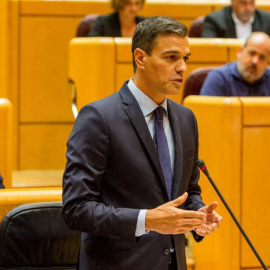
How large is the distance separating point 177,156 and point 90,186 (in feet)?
0.38

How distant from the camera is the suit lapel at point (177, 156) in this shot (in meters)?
0.77

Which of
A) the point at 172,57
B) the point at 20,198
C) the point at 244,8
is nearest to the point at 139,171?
the point at 172,57

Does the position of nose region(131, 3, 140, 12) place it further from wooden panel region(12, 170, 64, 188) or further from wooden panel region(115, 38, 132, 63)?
wooden panel region(12, 170, 64, 188)

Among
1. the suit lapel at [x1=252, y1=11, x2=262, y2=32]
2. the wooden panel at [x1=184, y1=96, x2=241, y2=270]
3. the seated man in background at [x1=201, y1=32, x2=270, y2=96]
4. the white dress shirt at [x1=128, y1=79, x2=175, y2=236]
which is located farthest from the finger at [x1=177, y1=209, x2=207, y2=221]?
the suit lapel at [x1=252, y1=11, x2=262, y2=32]

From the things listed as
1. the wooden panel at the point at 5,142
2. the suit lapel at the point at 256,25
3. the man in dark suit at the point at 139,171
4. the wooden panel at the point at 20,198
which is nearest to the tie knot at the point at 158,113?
the man in dark suit at the point at 139,171

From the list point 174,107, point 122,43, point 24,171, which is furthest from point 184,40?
point 24,171

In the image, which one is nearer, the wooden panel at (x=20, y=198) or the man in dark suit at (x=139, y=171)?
the man in dark suit at (x=139, y=171)

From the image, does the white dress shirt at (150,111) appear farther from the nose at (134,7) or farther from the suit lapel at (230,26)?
the suit lapel at (230,26)

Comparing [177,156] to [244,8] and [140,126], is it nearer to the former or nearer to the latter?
[140,126]

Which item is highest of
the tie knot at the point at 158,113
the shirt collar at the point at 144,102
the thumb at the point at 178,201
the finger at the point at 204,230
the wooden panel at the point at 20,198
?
the shirt collar at the point at 144,102

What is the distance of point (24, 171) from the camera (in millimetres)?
2076

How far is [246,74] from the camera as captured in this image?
1.75 metres

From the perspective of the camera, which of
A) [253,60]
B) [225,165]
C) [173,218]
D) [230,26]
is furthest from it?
[230,26]

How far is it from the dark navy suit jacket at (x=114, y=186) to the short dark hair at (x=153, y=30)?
67 millimetres
